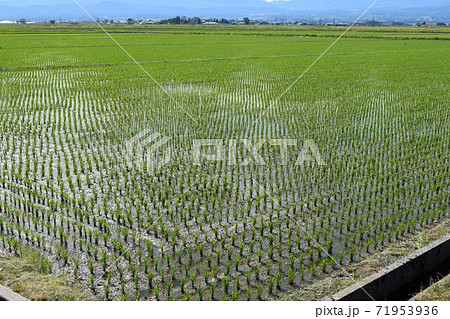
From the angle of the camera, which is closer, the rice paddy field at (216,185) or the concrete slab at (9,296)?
the concrete slab at (9,296)

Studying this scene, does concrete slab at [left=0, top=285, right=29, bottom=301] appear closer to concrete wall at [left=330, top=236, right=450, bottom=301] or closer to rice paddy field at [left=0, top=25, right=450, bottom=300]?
rice paddy field at [left=0, top=25, right=450, bottom=300]

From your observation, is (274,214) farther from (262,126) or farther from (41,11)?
(41,11)

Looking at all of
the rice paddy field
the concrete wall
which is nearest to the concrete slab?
the rice paddy field

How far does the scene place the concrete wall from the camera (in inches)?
146

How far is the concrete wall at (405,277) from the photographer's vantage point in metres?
3.70

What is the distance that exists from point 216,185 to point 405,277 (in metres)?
3.13

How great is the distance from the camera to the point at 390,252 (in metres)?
4.64

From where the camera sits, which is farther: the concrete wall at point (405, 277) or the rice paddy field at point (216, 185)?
the rice paddy field at point (216, 185)

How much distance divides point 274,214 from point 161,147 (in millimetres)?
3345

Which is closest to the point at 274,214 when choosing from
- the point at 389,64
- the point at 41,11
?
the point at 41,11

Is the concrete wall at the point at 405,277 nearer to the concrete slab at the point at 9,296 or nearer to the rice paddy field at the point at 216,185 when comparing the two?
the rice paddy field at the point at 216,185

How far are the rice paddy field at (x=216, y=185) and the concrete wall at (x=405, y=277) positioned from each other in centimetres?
56

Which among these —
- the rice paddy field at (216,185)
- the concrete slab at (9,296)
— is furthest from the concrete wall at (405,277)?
the concrete slab at (9,296)

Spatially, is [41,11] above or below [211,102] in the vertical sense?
above
